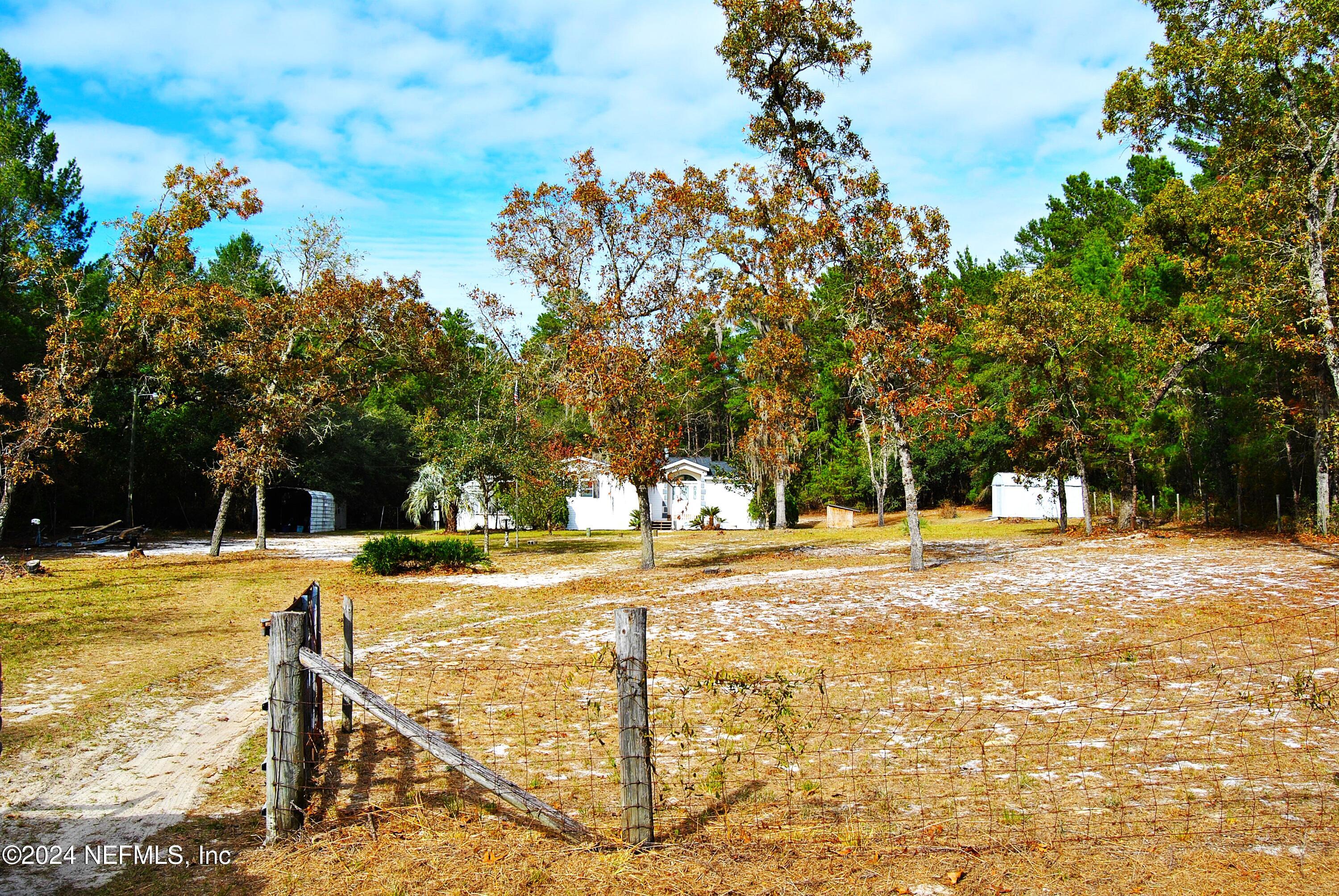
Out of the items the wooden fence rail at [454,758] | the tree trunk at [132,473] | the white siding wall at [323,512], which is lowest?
the wooden fence rail at [454,758]

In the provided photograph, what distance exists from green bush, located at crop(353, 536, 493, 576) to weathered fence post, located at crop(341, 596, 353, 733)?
13.1 metres

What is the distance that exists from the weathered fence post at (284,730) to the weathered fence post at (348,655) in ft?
6.29

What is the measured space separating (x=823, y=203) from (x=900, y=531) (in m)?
18.7

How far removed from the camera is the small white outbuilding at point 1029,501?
36.4m

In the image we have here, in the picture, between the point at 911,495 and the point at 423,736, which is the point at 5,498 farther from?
the point at 423,736

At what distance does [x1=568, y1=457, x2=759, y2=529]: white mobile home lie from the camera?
42.1 metres

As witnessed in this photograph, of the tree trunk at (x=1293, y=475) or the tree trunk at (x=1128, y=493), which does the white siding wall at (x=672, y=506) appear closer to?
the tree trunk at (x=1128, y=493)

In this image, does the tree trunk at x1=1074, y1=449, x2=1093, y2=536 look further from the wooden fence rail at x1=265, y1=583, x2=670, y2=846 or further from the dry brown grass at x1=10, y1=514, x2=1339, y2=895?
the wooden fence rail at x1=265, y1=583, x2=670, y2=846

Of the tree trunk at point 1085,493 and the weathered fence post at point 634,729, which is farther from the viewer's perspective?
the tree trunk at point 1085,493

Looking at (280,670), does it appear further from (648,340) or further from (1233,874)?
(648,340)

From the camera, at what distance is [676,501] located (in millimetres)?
43438

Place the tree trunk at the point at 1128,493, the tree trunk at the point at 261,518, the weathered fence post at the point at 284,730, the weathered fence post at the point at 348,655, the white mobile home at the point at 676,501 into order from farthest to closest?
the white mobile home at the point at 676,501, the tree trunk at the point at 261,518, the tree trunk at the point at 1128,493, the weathered fence post at the point at 348,655, the weathered fence post at the point at 284,730

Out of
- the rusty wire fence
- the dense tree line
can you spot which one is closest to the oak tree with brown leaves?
the dense tree line

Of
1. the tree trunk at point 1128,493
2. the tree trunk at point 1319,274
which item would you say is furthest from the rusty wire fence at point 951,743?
the tree trunk at point 1128,493
